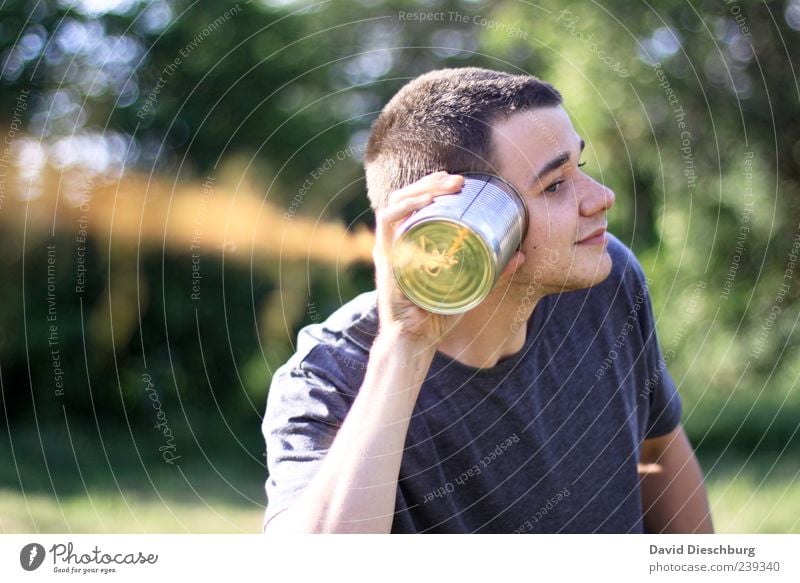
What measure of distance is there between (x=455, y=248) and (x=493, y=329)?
0.25 metres

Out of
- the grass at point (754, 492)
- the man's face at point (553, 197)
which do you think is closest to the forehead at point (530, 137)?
the man's face at point (553, 197)

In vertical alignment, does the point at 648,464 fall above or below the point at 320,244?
below

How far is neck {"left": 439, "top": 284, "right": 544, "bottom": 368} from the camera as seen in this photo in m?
1.16

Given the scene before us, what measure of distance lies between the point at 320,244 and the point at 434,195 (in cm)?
53

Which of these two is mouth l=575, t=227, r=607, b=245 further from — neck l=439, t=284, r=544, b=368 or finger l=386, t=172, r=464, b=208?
finger l=386, t=172, r=464, b=208

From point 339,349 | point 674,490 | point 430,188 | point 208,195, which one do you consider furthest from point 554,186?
point 208,195

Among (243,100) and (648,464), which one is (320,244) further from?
(648,464)

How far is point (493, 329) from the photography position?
1178 millimetres

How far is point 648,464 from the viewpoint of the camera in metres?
1.32

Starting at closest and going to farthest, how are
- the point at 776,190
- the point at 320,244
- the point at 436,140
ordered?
the point at 436,140 < the point at 320,244 < the point at 776,190

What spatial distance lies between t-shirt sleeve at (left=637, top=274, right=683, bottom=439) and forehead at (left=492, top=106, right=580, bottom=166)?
11.0 inches

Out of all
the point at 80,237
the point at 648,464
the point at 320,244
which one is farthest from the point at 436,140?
the point at 80,237
